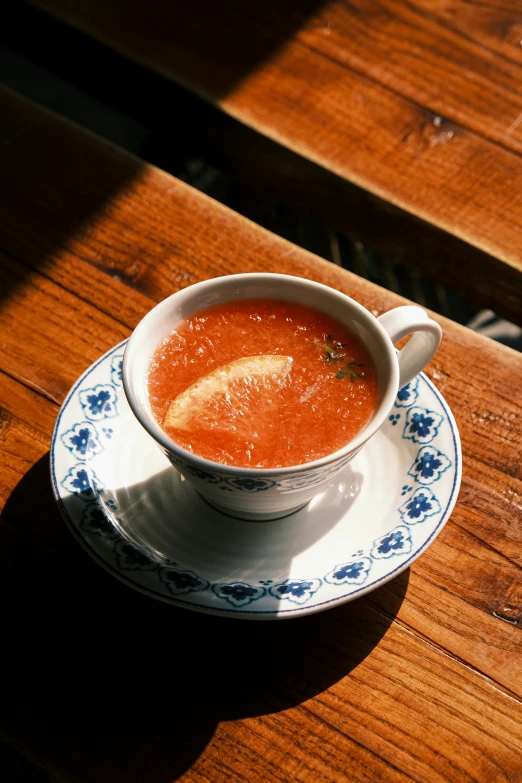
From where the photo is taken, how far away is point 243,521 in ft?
3.02

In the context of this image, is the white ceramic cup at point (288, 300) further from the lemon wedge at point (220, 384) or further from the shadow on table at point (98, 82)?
the shadow on table at point (98, 82)

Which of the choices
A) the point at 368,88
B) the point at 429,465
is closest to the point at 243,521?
the point at 429,465

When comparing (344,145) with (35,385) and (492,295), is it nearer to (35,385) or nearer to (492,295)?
(492,295)

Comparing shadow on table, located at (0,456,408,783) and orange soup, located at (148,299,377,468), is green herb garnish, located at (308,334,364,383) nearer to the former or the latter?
orange soup, located at (148,299,377,468)

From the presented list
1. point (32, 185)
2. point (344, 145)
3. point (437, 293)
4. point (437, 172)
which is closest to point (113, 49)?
point (32, 185)

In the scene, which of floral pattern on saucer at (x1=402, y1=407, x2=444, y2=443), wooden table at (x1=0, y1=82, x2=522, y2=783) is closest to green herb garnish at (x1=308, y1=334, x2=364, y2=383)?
floral pattern on saucer at (x1=402, y1=407, x2=444, y2=443)

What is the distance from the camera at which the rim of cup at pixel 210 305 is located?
2.54ft

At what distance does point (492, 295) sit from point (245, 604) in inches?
29.3

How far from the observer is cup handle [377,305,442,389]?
35.1 inches

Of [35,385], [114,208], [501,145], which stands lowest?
[35,385]

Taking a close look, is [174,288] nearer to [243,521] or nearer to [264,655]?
[243,521]

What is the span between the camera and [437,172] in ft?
4.45

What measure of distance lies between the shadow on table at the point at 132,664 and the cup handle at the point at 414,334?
252 millimetres

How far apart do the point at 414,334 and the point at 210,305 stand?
249mm
